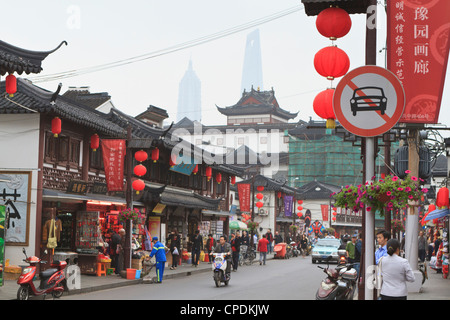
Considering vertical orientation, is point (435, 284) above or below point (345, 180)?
below

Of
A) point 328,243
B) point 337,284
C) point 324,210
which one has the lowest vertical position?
point 328,243

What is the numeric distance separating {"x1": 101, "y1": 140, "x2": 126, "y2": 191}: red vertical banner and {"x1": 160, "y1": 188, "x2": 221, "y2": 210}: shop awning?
22.0 feet

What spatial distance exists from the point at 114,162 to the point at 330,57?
16.3 m

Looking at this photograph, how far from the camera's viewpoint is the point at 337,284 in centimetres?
1348

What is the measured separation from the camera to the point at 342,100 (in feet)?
26.3

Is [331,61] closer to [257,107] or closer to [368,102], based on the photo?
[368,102]

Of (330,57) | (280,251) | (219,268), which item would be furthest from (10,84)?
(280,251)

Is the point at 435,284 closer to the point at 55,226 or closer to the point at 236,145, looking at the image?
the point at 55,226

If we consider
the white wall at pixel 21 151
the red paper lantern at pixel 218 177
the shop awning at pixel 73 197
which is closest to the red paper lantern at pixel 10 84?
the white wall at pixel 21 151

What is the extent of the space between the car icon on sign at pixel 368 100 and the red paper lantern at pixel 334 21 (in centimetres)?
198

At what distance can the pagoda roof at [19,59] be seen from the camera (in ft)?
55.5

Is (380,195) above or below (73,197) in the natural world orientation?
below

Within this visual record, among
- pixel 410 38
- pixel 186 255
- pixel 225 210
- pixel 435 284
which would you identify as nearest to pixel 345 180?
pixel 225 210

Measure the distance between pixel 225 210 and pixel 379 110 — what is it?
43.1 m
